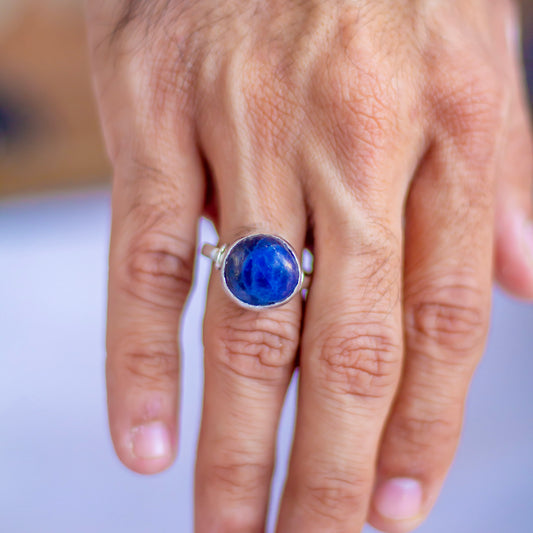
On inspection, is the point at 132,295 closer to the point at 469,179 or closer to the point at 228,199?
the point at 228,199

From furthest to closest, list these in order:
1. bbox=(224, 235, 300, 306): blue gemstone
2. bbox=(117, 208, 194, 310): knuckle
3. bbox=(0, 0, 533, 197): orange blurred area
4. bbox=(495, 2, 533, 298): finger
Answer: bbox=(0, 0, 533, 197): orange blurred area
bbox=(495, 2, 533, 298): finger
bbox=(117, 208, 194, 310): knuckle
bbox=(224, 235, 300, 306): blue gemstone

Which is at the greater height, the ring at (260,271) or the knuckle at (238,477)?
the ring at (260,271)

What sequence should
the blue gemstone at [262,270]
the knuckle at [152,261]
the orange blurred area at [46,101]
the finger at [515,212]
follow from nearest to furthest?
the blue gemstone at [262,270], the knuckle at [152,261], the finger at [515,212], the orange blurred area at [46,101]

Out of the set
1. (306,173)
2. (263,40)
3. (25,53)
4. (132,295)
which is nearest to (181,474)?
(132,295)

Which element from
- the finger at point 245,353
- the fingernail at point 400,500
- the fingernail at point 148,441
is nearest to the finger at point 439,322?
the fingernail at point 400,500

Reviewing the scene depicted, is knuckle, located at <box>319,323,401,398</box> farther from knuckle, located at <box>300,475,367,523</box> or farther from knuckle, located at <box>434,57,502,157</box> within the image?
knuckle, located at <box>434,57,502,157</box>

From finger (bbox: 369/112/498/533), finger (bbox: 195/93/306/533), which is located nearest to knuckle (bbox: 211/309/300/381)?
finger (bbox: 195/93/306/533)

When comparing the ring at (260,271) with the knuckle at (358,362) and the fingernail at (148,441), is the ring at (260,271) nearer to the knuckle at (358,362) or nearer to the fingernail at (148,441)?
the knuckle at (358,362)
